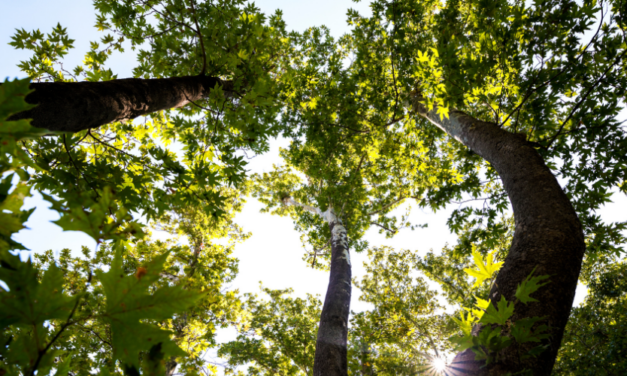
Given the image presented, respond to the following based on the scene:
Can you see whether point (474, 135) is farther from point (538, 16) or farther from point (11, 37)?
point (11, 37)

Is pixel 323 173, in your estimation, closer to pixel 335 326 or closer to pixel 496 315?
pixel 335 326

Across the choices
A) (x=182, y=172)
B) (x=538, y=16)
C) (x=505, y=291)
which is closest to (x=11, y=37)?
(x=182, y=172)

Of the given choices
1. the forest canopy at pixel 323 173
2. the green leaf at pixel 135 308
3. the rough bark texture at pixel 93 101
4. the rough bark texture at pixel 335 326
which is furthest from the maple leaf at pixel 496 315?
the rough bark texture at pixel 335 326

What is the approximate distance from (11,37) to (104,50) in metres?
1.06

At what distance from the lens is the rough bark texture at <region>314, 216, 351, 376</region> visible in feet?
9.62

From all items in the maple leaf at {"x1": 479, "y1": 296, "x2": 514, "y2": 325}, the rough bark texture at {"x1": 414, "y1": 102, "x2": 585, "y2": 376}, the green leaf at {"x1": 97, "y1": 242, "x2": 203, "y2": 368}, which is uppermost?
the rough bark texture at {"x1": 414, "y1": 102, "x2": 585, "y2": 376}

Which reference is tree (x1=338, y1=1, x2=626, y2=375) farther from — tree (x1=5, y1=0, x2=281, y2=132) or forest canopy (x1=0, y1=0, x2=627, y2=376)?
tree (x1=5, y1=0, x2=281, y2=132)

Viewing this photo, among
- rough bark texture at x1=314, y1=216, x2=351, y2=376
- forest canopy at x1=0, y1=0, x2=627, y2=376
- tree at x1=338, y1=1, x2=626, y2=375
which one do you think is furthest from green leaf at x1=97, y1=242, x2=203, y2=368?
rough bark texture at x1=314, y1=216, x2=351, y2=376

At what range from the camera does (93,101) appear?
188cm

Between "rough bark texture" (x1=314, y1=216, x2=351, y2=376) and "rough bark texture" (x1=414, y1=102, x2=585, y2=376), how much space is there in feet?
7.01

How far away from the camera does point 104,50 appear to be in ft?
13.5

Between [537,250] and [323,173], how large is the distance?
19.6ft

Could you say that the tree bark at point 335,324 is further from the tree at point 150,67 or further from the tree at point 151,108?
the tree at point 150,67

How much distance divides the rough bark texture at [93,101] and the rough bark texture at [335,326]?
3.21 meters
